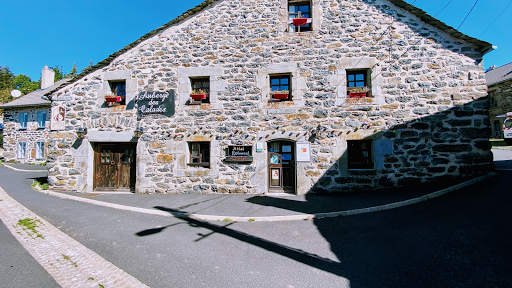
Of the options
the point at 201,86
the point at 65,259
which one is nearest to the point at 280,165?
the point at 201,86

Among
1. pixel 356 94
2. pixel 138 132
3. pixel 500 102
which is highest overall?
pixel 500 102

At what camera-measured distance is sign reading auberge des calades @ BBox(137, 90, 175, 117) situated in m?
8.23

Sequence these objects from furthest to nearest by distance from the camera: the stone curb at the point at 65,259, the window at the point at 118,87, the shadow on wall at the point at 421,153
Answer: the window at the point at 118,87
the shadow on wall at the point at 421,153
the stone curb at the point at 65,259

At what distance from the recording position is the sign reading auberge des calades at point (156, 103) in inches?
324

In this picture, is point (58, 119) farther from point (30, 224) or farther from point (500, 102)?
point (500, 102)

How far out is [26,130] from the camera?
2012 centimetres

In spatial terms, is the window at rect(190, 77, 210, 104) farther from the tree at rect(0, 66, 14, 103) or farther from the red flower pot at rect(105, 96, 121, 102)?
the tree at rect(0, 66, 14, 103)

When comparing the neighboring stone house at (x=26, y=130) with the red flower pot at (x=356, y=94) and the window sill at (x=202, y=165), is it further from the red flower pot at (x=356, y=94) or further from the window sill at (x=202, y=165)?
the red flower pot at (x=356, y=94)

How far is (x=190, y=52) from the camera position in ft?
27.3

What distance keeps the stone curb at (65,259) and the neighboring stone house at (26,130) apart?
19922mm

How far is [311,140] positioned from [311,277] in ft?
16.7

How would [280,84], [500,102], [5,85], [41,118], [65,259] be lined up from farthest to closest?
[5,85] → [500,102] → [41,118] → [280,84] → [65,259]

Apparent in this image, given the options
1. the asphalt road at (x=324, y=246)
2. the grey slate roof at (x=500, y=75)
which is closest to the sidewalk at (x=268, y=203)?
the asphalt road at (x=324, y=246)

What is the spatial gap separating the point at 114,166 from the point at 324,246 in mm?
8482
